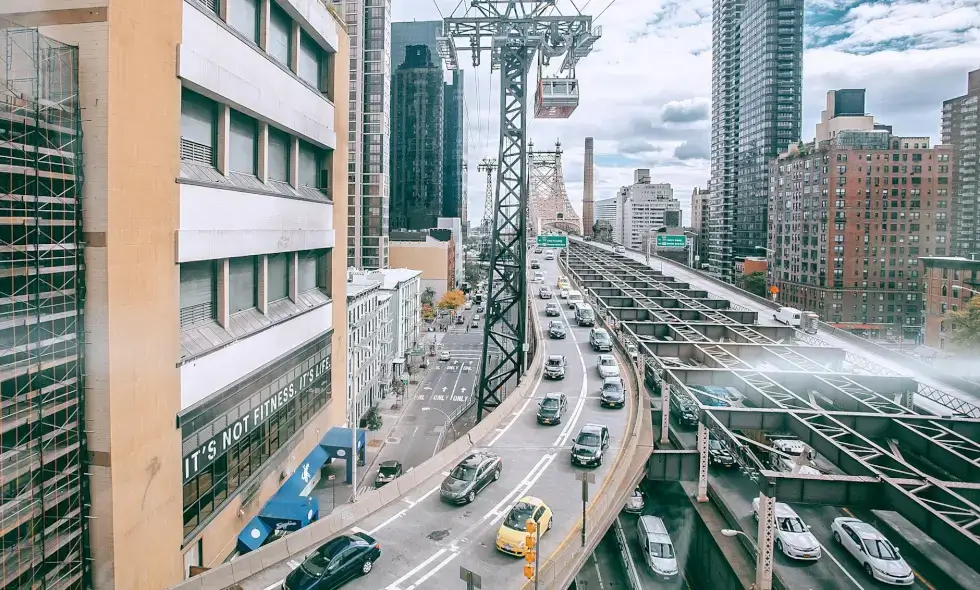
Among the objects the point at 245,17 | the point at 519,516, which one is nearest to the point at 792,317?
the point at 519,516

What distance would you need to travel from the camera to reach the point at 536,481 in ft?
62.0

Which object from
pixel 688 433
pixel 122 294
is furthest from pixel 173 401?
pixel 688 433

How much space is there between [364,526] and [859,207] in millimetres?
96397

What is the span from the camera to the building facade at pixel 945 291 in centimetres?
6556

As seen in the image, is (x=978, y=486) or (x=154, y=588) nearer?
(x=154, y=588)

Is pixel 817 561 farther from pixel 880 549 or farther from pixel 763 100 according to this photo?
pixel 763 100

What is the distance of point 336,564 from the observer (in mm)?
12594

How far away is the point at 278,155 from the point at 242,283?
467 cm

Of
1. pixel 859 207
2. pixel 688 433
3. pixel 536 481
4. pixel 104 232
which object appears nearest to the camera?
pixel 104 232

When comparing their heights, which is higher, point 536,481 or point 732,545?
point 536,481

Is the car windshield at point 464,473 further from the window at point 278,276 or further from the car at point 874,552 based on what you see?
the car at point 874,552

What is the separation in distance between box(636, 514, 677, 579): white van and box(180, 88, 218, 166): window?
20230 millimetres

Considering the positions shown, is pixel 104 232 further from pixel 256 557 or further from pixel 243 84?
pixel 256 557

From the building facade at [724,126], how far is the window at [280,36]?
432 ft
